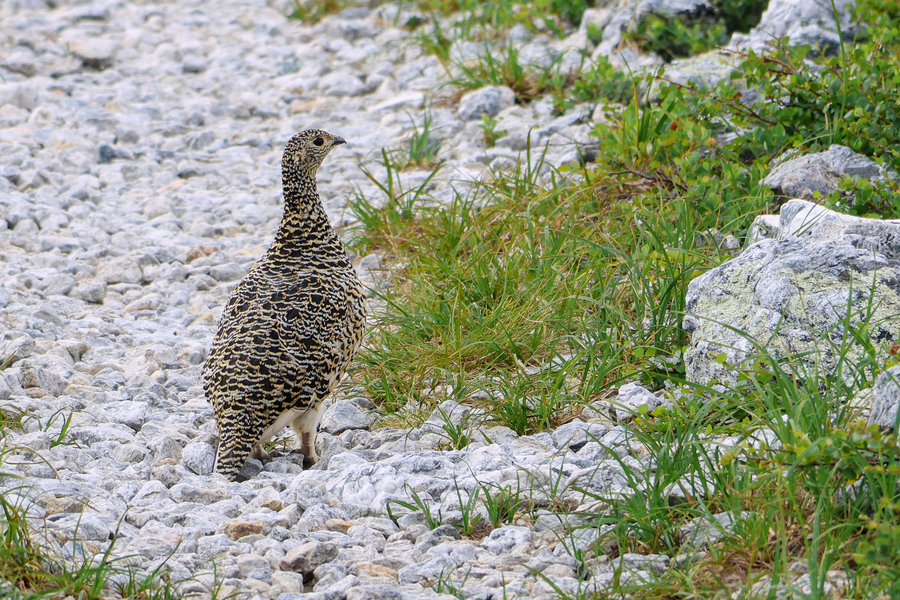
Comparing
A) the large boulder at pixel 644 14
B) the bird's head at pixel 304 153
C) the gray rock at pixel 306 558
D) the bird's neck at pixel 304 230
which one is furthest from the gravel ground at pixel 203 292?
the bird's head at pixel 304 153

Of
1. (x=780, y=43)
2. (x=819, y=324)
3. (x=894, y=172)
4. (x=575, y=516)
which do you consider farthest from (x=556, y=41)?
(x=575, y=516)

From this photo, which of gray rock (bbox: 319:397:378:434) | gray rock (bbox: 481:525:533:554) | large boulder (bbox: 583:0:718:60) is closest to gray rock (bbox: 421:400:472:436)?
gray rock (bbox: 319:397:378:434)

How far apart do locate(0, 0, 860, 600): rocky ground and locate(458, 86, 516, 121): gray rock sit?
0.02 meters

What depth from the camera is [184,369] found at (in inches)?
227

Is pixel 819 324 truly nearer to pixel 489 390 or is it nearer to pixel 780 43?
pixel 489 390

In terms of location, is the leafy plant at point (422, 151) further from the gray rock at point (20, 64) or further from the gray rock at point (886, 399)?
the gray rock at point (886, 399)

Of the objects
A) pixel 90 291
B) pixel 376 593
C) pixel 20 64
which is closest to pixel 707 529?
pixel 376 593

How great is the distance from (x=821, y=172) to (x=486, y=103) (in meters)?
3.42

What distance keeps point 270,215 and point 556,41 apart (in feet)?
11.9

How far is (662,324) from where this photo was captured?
507 cm

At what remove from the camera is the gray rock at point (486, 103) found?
8.56 meters

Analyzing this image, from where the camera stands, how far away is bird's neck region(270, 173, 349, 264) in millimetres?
5324

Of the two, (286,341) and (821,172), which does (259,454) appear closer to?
(286,341)

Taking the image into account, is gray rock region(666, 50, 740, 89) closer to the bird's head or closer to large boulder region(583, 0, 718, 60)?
large boulder region(583, 0, 718, 60)
